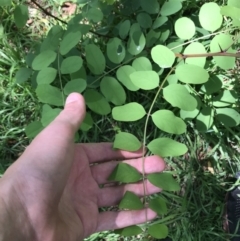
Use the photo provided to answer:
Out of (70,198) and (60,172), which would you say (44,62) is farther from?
(70,198)

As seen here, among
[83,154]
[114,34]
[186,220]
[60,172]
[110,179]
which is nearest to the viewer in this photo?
[60,172]

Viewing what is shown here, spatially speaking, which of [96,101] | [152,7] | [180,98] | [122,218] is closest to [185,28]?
[152,7]

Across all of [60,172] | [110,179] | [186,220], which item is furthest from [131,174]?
[186,220]

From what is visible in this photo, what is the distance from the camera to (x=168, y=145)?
59.2 inches

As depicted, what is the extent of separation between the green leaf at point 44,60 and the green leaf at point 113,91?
0.21 metres

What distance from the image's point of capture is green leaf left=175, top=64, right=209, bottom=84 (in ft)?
4.92

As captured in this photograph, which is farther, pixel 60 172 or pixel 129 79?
pixel 129 79

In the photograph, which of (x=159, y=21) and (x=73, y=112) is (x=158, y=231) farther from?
A: (x=159, y=21)

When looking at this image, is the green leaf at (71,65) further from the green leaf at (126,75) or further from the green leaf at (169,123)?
the green leaf at (169,123)

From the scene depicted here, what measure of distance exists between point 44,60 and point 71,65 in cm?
10

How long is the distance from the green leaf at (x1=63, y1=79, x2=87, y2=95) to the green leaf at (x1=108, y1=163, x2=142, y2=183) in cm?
31

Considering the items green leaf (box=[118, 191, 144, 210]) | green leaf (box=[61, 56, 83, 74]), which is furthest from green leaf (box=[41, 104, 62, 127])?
green leaf (box=[118, 191, 144, 210])

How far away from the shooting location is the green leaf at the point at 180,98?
147cm

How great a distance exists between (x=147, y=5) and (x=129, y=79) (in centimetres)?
36
